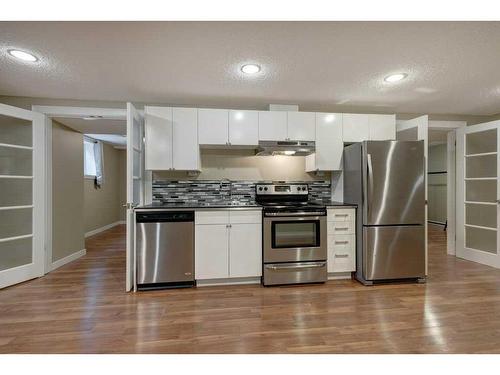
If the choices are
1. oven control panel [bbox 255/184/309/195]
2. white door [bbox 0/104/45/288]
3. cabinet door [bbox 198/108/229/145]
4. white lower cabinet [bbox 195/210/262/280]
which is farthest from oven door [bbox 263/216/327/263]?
white door [bbox 0/104/45/288]

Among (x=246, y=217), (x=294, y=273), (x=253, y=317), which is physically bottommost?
(x=253, y=317)

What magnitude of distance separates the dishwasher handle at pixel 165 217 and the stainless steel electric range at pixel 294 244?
2.70ft

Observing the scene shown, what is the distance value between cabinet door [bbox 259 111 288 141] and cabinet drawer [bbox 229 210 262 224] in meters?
0.91

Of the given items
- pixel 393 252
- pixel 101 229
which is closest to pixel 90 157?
pixel 101 229

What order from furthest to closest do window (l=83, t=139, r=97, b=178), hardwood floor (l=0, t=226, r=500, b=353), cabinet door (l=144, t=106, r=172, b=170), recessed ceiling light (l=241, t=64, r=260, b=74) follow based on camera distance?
window (l=83, t=139, r=97, b=178), cabinet door (l=144, t=106, r=172, b=170), recessed ceiling light (l=241, t=64, r=260, b=74), hardwood floor (l=0, t=226, r=500, b=353)

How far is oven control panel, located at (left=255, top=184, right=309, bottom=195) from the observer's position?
10.8 feet

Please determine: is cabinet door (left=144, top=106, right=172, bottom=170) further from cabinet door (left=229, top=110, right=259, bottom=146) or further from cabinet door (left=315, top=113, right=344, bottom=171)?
cabinet door (left=315, top=113, right=344, bottom=171)

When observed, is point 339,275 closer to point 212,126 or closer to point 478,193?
point 212,126

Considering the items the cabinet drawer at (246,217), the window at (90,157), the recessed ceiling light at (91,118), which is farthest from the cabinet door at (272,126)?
the window at (90,157)

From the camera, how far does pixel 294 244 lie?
279 cm

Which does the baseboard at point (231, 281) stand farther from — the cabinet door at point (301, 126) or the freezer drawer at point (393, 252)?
the cabinet door at point (301, 126)

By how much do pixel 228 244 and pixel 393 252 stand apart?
185 cm

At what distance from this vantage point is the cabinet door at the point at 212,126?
294 cm

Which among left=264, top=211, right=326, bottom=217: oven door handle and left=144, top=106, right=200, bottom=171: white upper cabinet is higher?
left=144, top=106, right=200, bottom=171: white upper cabinet
